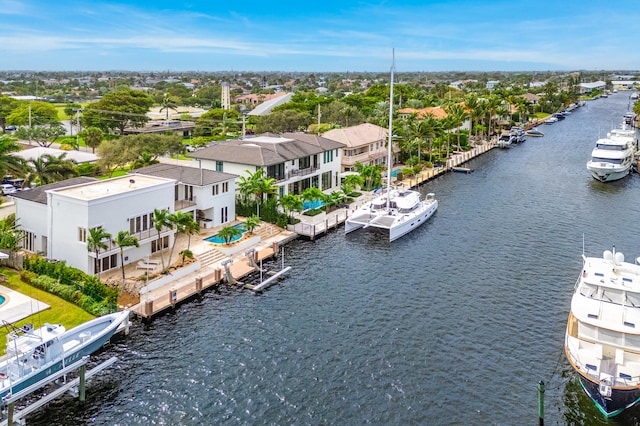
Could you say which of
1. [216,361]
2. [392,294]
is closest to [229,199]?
[392,294]

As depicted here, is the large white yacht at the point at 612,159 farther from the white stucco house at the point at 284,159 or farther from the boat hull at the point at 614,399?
the boat hull at the point at 614,399

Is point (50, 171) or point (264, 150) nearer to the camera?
point (50, 171)

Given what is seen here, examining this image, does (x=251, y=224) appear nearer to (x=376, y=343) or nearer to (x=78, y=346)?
(x=376, y=343)

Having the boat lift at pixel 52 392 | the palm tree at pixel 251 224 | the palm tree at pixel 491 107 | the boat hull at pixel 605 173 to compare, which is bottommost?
the boat lift at pixel 52 392

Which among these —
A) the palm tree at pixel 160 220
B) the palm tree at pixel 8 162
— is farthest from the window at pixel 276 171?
the palm tree at pixel 8 162

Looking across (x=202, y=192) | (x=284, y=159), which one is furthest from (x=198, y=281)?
(x=284, y=159)

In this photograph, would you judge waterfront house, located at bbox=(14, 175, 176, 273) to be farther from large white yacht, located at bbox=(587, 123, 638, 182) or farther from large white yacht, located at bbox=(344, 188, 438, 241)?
large white yacht, located at bbox=(587, 123, 638, 182)

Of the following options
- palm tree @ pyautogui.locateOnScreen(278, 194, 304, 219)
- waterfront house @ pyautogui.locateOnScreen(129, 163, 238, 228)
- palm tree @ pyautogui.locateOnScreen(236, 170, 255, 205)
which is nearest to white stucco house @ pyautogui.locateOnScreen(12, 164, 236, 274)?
waterfront house @ pyautogui.locateOnScreen(129, 163, 238, 228)

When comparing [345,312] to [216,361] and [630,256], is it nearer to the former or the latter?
[216,361]
